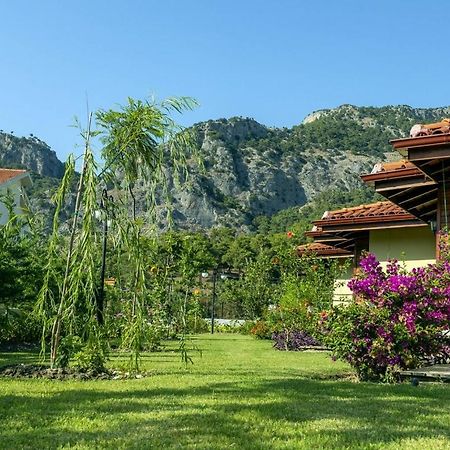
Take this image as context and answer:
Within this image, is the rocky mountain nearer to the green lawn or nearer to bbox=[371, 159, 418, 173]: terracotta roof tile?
bbox=[371, 159, 418, 173]: terracotta roof tile

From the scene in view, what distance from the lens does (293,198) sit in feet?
362

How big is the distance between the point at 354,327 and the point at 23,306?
10.5m

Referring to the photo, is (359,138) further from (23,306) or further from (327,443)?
(327,443)

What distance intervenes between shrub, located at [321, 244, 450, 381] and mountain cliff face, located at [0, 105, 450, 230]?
279 ft

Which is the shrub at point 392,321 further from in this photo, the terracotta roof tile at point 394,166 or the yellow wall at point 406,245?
the yellow wall at point 406,245

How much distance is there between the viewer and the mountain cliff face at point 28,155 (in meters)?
108

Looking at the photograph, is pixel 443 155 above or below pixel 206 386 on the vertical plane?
above

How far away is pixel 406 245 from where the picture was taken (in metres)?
14.2

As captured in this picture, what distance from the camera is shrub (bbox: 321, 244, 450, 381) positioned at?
8.66 metres

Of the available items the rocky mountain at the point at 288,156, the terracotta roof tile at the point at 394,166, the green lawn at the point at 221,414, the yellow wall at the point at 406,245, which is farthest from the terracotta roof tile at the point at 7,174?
the rocky mountain at the point at 288,156

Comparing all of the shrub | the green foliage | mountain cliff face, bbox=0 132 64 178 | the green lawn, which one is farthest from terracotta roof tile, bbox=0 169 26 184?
mountain cliff face, bbox=0 132 64 178

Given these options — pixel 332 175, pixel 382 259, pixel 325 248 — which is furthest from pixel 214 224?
pixel 382 259

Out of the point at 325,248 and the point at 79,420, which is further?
the point at 325,248

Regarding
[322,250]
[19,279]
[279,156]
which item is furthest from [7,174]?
[279,156]
